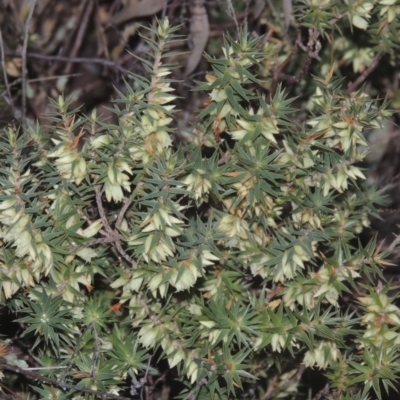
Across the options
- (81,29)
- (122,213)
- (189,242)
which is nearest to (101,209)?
(122,213)

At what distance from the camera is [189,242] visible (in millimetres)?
1885

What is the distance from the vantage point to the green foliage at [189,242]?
1862 mm

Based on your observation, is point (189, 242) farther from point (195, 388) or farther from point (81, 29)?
A: point (81, 29)

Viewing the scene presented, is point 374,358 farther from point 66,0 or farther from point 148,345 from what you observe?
point 66,0

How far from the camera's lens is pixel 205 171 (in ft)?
6.23

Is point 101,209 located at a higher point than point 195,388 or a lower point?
higher

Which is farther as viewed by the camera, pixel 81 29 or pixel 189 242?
pixel 81 29

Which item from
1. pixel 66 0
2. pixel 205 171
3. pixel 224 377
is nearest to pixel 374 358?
pixel 224 377

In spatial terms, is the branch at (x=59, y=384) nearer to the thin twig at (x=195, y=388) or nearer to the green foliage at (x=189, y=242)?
the green foliage at (x=189, y=242)

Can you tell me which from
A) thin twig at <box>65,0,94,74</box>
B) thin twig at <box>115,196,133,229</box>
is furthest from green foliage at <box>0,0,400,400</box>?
thin twig at <box>65,0,94,74</box>

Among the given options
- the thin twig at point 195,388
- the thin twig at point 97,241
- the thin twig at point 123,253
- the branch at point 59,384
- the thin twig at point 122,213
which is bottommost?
the thin twig at point 195,388

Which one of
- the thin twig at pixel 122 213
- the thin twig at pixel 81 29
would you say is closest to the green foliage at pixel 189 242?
the thin twig at pixel 122 213

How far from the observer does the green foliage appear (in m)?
1.86

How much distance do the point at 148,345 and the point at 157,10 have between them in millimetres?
1534
